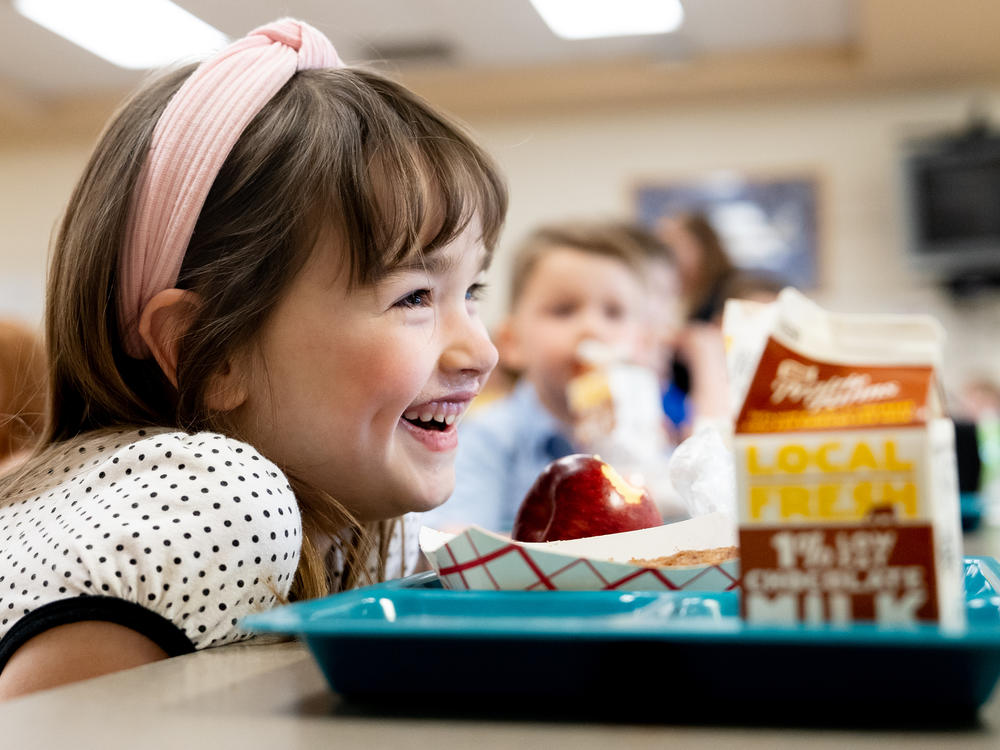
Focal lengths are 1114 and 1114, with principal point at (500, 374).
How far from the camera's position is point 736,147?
5.43 m

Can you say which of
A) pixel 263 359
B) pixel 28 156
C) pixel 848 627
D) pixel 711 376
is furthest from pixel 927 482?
pixel 28 156

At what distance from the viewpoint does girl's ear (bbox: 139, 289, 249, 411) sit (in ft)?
2.54

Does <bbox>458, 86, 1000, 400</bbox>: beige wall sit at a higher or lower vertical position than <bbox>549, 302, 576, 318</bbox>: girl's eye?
higher

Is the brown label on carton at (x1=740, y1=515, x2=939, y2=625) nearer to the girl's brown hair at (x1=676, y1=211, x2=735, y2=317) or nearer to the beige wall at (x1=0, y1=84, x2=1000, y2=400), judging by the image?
the girl's brown hair at (x1=676, y1=211, x2=735, y2=317)

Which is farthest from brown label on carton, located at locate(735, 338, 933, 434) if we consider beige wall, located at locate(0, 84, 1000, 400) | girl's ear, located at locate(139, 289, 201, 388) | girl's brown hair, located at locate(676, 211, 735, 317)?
beige wall, located at locate(0, 84, 1000, 400)

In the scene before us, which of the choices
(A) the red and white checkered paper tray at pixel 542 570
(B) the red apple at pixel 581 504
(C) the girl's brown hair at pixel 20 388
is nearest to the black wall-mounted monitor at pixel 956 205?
(C) the girl's brown hair at pixel 20 388

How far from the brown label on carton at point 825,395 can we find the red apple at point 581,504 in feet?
0.89

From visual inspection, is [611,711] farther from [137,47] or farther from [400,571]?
[137,47]

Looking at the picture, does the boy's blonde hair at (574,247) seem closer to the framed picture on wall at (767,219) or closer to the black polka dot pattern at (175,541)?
the black polka dot pattern at (175,541)

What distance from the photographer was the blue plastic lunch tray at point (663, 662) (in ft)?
1.15

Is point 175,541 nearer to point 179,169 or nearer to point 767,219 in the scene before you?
point 179,169

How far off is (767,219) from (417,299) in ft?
15.7

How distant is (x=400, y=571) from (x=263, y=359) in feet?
0.93

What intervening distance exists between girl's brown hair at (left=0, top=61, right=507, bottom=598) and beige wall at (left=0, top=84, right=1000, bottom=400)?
4.45 meters
